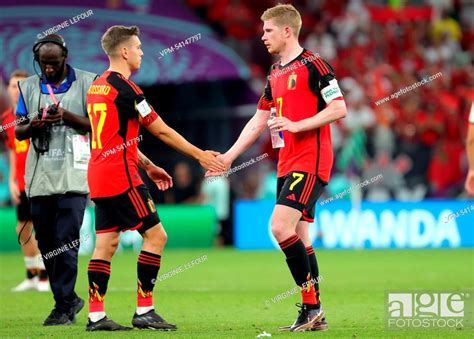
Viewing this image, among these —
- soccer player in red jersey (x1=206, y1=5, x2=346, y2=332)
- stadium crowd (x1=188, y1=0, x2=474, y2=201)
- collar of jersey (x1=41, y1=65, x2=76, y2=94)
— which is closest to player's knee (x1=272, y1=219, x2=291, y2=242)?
soccer player in red jersey (x1=206, y1=5, x2=346, y2=332)

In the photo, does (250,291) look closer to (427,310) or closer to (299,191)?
(299,191)

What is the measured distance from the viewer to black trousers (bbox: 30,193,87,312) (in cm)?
945

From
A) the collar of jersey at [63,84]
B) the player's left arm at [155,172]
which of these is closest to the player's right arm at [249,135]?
the player's left arm at [155,172]

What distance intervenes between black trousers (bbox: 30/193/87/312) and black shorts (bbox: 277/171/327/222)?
1.94m

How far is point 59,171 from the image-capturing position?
31.1ft

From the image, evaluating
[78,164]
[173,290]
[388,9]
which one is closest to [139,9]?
[388,9]

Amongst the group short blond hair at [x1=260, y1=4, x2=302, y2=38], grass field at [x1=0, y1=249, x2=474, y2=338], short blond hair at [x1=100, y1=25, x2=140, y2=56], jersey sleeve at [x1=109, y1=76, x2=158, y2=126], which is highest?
short blond hair at [x1=260, y1=4, x2=302, y2=38]

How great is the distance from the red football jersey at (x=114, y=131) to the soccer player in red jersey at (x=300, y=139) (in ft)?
3.65

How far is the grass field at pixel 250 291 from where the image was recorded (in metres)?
8.71

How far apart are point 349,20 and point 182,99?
4.88 meters

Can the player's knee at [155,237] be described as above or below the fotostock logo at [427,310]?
above

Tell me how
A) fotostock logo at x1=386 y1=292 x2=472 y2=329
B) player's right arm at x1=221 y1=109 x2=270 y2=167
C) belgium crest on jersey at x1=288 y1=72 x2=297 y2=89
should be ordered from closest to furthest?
fotostock logo at x1=386 y1=292 x2=472 y2=329 < belgium crest on jersey at x1=288 y1=72 x2=297 y2=89 < player's right arm at x1=221 y1=109 x2=270 y2=167

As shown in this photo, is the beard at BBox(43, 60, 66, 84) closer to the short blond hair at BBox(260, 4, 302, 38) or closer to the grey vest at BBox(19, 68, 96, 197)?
the grey vest at BBox(19, 68, 96, 197)

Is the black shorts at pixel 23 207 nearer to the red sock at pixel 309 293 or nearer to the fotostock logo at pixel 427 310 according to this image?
the red sock at pixel 309 293
